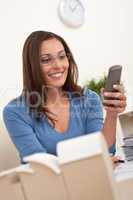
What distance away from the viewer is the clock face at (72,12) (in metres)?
2.24

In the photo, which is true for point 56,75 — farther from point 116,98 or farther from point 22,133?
point 116,98

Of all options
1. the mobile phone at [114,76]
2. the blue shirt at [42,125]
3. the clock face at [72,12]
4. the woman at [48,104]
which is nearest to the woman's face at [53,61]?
the woman at [48,104]

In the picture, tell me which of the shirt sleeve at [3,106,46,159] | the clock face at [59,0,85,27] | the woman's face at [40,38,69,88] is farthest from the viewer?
the clock face at [59,0,85,27]

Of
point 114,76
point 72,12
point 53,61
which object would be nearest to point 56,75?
point 53,61

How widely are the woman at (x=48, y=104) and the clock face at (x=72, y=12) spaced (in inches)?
34.2

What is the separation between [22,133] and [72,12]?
4.23 ft

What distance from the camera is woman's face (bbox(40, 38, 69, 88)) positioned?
1.30 meters

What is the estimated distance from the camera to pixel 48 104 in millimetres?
1393

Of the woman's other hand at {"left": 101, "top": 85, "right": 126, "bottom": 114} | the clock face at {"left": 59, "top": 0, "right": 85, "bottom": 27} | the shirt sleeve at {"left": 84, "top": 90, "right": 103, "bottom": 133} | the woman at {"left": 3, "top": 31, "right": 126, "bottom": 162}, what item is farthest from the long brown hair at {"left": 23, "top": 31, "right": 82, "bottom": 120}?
the clock face at {"left": 59, "top": 0, "right": 85, "bottom": 27}

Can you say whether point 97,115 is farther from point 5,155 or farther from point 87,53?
point 87,53

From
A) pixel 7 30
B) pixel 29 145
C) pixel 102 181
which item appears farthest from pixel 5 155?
pixel 102 181

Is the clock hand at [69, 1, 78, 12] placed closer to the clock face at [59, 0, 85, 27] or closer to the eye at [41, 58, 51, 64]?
the clock face at [59, 0, 85, 27]

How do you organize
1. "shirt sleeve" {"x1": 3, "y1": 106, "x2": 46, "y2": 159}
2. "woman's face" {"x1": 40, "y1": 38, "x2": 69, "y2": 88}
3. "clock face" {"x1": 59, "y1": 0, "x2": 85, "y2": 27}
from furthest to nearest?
1. "clock face" {"x1": 59, "y1": 0, "x2": 85, "y2": 27}
2. "woman's face" {"x1": 40, "y1": 38, "x2": 69, "y2": 88}
3. "shirt sleeve" {"x1": 3, "y1": 106, "x2": 46, "y2": 159}

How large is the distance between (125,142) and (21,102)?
0.50m
